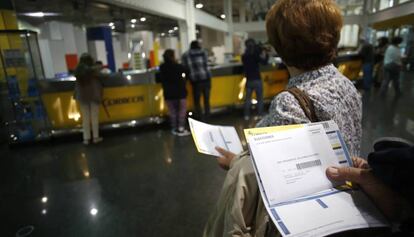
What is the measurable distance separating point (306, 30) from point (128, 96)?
179 inches

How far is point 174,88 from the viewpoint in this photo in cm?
443

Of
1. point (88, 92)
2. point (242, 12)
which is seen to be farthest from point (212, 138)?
point (242, 12)

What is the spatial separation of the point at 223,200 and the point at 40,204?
2538 mm

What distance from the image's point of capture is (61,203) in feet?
8.43

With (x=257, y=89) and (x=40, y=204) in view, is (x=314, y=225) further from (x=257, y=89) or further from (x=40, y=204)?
(x=257, y=89)

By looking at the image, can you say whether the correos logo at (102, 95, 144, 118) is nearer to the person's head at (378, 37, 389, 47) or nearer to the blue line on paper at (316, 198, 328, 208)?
the blue line on paper at (316, 198, 328, 208)

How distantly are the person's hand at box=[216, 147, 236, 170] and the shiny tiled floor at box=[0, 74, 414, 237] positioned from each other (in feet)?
4.05

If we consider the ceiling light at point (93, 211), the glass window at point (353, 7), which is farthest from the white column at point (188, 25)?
the glass window at point (353, 7)

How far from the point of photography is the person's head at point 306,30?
29.3 inches

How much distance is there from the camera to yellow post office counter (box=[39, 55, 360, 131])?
14.8ft

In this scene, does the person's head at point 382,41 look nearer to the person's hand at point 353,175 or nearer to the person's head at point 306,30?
the person's head at point 306,30

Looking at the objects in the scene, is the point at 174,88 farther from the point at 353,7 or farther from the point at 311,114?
the point at 353,7

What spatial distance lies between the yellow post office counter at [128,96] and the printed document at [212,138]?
3.50 m

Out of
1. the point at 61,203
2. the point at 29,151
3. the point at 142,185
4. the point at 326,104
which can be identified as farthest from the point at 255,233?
the point at 29,151
